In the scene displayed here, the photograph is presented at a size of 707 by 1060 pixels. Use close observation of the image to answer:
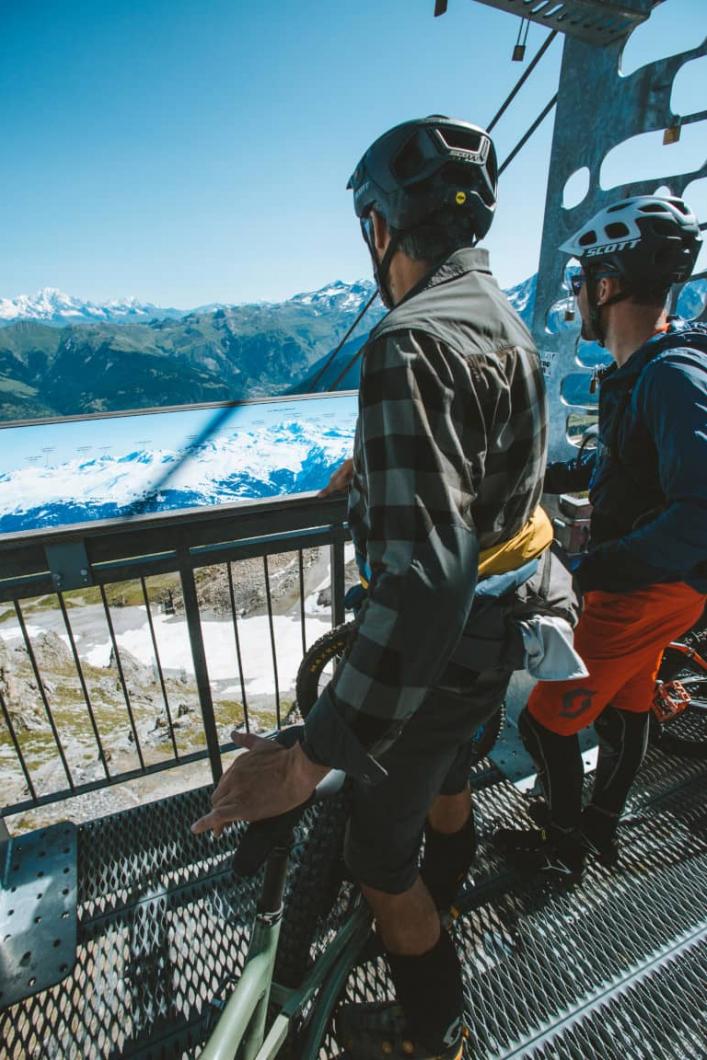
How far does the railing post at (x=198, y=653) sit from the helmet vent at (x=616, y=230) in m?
2.41

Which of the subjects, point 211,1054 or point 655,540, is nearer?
point 211,1054

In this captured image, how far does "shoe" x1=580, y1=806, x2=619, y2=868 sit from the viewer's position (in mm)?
2510

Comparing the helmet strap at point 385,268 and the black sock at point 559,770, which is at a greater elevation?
the helmet strap at point 385,268

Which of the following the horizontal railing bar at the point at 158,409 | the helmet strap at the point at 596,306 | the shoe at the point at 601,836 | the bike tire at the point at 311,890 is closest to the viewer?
the bike tire at the point at 311,890

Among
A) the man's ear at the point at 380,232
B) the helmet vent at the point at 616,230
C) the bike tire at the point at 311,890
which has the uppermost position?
the helmet vent at the point at 616,230

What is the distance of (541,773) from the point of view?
8.16ft

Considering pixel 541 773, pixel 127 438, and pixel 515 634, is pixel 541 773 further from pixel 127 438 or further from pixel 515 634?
pixel 127 438

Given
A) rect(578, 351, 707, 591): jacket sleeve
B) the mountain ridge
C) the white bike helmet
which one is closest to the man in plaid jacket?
rect(578, 351, 707, 591): jacket sleeve

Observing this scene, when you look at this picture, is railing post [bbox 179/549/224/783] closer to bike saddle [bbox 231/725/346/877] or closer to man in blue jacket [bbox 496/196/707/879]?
bike saddle [bbox 231/725/346/877]

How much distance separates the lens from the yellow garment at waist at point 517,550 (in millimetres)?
1480

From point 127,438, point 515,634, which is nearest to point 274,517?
point 127,438

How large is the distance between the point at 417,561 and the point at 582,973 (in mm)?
2070

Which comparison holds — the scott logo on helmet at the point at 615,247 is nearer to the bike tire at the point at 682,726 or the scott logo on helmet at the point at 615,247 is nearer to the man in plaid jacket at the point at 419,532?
the man in plaid jacket at the point at 419,532

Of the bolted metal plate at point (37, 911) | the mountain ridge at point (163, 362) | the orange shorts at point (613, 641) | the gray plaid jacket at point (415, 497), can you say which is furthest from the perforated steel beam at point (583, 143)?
the mountain ridge at point (163, 362)
